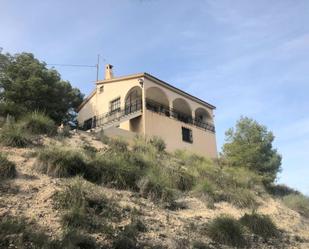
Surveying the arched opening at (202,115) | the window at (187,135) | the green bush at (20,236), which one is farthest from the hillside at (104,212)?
the arched opening at (202,115)

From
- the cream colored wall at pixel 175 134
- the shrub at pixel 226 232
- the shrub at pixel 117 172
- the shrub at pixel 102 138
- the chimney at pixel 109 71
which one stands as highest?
the chimney at pixel 109 71

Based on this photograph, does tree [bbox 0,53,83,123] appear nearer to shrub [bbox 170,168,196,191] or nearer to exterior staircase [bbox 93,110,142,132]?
exterior staircase [bbox 93,110,142,132]

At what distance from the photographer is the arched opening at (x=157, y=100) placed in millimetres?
28531

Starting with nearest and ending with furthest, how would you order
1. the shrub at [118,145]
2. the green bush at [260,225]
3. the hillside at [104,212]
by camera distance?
the hillside at [104,212]
the green bush at [260,225]
the shrub at [118,145]

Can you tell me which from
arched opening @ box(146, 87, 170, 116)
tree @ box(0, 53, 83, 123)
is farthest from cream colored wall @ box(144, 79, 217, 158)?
tree @ box(0, 53, 83, 123)

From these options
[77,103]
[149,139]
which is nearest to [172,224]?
[149,139]

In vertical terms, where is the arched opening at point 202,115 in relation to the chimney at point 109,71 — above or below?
below

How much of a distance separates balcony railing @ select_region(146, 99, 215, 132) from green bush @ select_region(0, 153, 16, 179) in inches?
675

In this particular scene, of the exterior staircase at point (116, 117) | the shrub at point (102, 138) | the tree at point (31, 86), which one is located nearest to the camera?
the shrub at point (102, 138)

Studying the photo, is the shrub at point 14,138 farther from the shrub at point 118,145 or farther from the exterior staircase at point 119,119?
the exterior staircase at point 119,119

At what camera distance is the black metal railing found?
27.8 metres

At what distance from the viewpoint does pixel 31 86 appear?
85.3ft

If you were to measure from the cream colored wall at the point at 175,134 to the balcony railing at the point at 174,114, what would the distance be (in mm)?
623

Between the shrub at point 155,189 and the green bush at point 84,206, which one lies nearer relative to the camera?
the green bush at point 84,206
